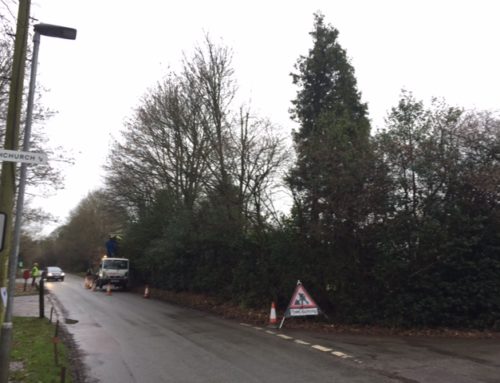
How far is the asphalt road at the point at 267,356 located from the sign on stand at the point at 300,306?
678 mm

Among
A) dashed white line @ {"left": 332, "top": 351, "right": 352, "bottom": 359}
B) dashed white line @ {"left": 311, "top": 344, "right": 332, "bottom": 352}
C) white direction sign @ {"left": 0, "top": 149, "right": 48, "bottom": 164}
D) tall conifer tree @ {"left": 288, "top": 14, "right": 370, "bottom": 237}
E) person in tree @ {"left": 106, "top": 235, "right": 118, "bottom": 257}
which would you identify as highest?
tall conifer tree @ {"left": 288, "top": 14, "right": 370, "bottom": 237}

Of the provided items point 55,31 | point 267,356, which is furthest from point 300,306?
point 55,31

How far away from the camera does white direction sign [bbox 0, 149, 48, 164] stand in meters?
6.11

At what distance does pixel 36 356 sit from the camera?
29.1ft

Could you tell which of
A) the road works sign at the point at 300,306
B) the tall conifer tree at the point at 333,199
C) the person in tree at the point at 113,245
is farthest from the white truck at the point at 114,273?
the road works sign at the point at 300,306

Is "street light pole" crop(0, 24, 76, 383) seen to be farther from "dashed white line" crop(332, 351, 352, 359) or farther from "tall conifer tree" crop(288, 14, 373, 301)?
"tall conifer tree" crop(288, 14, 373, 301)

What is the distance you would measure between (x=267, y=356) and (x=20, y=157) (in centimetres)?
610

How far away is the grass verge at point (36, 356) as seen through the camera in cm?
739

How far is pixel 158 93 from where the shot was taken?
83.0 ft

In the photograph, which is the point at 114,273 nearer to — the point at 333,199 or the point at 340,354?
the point at 333,199

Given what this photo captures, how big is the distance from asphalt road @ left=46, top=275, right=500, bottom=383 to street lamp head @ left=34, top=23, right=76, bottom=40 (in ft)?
18.6

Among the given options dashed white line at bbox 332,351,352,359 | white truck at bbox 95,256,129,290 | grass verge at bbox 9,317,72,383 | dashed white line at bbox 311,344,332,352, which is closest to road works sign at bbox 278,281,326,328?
dashed white line at bbox 311,344,332,352

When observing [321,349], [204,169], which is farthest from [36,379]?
[204,169]

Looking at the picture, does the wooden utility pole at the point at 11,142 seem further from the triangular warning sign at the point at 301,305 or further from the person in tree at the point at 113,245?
the person in tree at the point at 113,245
